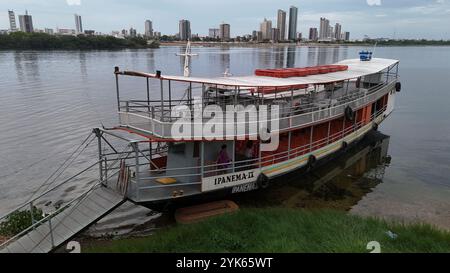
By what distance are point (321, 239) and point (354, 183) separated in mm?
9514

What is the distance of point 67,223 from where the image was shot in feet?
35.6

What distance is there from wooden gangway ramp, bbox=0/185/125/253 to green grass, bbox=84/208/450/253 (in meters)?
1.03

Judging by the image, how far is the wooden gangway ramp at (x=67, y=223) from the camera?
996 cm

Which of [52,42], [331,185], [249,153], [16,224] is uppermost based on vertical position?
[52,42]

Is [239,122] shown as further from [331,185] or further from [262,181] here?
[331,185]

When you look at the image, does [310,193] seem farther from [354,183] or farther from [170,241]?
[170,241]

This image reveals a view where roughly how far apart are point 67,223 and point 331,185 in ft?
40.9

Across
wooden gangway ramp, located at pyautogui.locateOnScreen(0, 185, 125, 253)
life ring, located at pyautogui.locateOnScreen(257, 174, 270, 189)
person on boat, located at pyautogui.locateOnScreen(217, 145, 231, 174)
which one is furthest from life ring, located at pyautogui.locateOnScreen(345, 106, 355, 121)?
wooden gangway ramp, located at pyautogui.locateOnScreen(0, 185, 125, 253)

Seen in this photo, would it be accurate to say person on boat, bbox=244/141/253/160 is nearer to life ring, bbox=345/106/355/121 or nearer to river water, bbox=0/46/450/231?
river water, bbox=0/46/450/231

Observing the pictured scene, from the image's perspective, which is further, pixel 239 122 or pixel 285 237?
pixel 239 122

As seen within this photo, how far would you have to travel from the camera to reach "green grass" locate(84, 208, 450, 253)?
9.46m

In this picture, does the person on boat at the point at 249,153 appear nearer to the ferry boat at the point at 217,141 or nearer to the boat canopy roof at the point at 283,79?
the ferry boat at the point at 217,141

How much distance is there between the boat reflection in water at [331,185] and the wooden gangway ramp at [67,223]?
539 cm

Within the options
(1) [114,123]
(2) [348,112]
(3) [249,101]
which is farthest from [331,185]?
(1) [114,123]
